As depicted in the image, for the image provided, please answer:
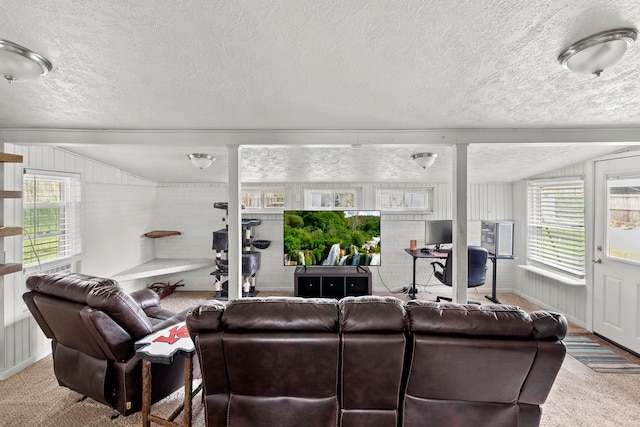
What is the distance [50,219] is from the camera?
120 inches

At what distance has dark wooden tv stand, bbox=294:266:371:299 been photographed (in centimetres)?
412

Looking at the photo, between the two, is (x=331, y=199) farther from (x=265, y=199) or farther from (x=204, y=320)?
(x=204, y=320)

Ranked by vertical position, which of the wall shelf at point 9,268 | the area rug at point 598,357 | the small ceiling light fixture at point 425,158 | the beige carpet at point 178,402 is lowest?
the beige carpet at point 178,402

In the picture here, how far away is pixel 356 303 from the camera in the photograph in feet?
5.20

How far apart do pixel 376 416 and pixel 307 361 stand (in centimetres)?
51

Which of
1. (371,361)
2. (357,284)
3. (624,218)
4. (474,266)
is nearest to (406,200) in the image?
(474,266)

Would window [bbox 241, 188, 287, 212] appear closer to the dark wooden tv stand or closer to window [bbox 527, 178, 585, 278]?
the dark wooden tv stand

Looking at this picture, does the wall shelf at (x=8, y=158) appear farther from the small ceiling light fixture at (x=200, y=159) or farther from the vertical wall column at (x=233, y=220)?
the vertical wall column at (x=233, y=220)

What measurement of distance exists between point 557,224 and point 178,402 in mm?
4881

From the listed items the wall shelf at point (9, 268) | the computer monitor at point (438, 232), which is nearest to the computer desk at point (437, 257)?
the computer monitor at point (438, 232)

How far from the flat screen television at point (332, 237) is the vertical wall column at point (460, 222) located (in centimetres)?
164

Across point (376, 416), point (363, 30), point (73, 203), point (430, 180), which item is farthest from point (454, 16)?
point (73, 203)

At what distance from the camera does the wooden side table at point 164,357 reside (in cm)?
166

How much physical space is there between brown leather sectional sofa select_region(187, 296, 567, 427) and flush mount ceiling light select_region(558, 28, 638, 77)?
49.3 inches
